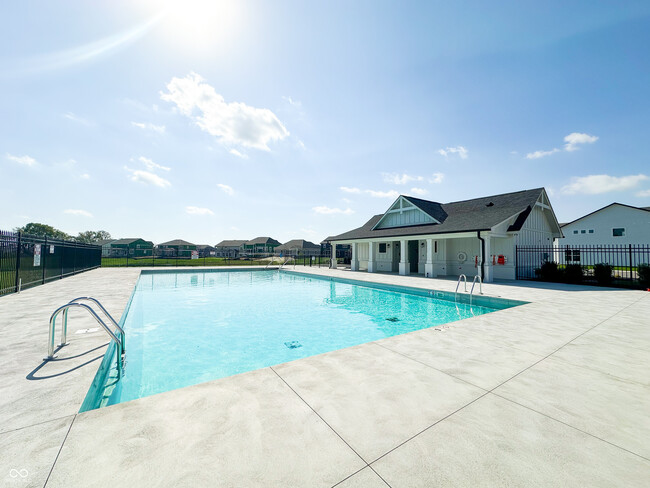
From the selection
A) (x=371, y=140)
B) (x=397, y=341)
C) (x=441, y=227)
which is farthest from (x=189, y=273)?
(x=397, y=341)

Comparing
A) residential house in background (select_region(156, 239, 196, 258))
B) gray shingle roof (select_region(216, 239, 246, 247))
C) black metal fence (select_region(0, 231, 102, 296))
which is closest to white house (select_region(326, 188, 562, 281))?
black metal fence (select_region(0, 231, 102, 296))

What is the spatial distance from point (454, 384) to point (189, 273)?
24.4 meters

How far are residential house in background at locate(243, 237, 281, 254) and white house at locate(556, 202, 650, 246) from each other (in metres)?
63.2

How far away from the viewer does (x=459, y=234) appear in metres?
15.8

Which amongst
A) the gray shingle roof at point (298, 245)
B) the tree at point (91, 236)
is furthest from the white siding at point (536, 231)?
the tree at point (91, 236)

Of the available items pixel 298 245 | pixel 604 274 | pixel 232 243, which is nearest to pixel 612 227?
pixel 604 274

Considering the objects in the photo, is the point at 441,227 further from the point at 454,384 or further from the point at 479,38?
the point at 454,384

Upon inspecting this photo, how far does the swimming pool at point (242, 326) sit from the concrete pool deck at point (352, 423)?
2.75 feet

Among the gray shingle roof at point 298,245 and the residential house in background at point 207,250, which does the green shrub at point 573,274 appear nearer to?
the gray shingle roof at point 298,245

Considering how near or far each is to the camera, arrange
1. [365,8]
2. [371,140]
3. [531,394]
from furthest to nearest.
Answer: [371,140] < [365,8] < [531,394]

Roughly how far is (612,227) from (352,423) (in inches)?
1675

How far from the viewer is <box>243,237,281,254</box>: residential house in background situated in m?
76.1

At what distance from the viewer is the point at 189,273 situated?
23.4m

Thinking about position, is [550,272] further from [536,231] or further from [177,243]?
[177,243]
